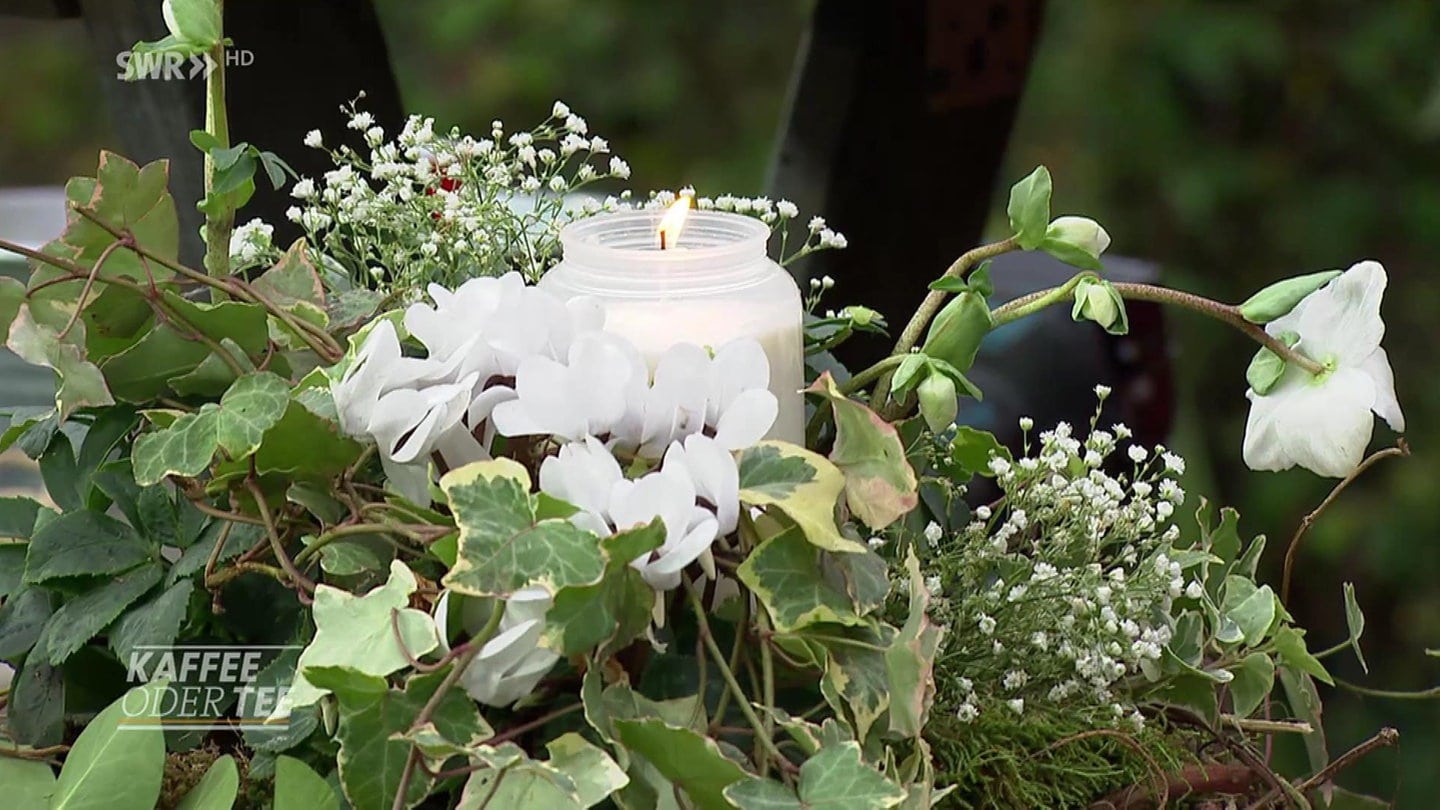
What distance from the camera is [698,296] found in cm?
48

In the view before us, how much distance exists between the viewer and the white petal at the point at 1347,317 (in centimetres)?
44

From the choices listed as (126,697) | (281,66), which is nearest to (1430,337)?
(281,66)

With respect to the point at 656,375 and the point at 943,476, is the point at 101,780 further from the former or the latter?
the point at 943,476

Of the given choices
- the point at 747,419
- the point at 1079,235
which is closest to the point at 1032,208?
the point at 1079,235

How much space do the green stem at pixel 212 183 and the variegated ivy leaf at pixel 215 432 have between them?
8 cm

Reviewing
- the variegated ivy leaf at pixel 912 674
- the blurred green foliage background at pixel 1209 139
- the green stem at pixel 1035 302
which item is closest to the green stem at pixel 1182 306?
the green stem at pixel 1035 302

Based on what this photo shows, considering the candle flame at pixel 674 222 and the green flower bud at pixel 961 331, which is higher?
the candle flame at pixel 674 222

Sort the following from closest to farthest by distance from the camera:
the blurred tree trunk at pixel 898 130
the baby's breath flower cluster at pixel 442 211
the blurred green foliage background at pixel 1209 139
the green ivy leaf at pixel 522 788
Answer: the green ivy leaf at pixel 522 788 < the baby's breath flower cluster at pixel 442 211 < the blurred tree trunk at pixel 898 130 < the blurred green foliage background at pixel 1209 139

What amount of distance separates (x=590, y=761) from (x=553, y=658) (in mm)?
28

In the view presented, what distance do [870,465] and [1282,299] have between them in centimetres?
14

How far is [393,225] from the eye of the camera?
1.92 ft

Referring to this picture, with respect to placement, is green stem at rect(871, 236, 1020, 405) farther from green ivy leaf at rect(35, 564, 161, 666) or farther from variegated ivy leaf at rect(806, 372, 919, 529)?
green ivy leaf at rect(35, 564, 161, 666)

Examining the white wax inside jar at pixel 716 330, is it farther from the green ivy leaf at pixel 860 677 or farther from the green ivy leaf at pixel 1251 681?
the green ivy leaf at pixel 1251 681

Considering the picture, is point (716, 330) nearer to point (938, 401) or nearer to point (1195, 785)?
point (938, 401)
